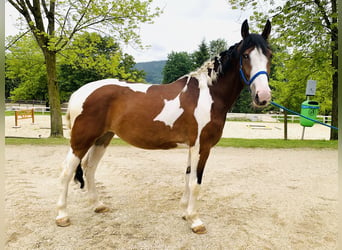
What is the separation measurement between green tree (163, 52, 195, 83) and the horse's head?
3881 cm

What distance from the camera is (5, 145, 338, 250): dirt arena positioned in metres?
2.54

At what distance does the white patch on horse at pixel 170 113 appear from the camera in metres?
2.71

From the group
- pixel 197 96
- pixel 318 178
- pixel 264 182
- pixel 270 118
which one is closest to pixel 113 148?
pixel 264 182

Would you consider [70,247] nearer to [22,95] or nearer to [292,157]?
[292,157]

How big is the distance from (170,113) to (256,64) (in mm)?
1113

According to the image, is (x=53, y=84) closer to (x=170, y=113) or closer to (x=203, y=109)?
(x=170, y=113)

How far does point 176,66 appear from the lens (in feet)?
138

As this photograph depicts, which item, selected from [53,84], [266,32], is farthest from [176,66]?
[266,32]

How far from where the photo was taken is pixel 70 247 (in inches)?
92.2

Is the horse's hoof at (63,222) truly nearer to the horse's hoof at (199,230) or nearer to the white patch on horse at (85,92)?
the white patch on horse at (85,92)

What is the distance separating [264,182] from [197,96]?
302 centimetres

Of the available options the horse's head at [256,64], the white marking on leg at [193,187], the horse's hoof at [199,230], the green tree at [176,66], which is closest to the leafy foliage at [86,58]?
the white marking on leg at [193,187]

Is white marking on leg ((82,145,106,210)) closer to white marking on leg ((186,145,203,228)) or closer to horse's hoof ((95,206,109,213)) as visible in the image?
horse's hoof ((95,206,109,213))

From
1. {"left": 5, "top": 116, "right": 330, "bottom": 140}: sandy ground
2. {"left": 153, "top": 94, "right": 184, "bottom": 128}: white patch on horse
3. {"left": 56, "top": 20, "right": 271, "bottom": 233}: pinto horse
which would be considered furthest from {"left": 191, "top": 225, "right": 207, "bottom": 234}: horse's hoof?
{"left": 5, "top": 116, "right": 330, "bottom": 140}: sandy ground
